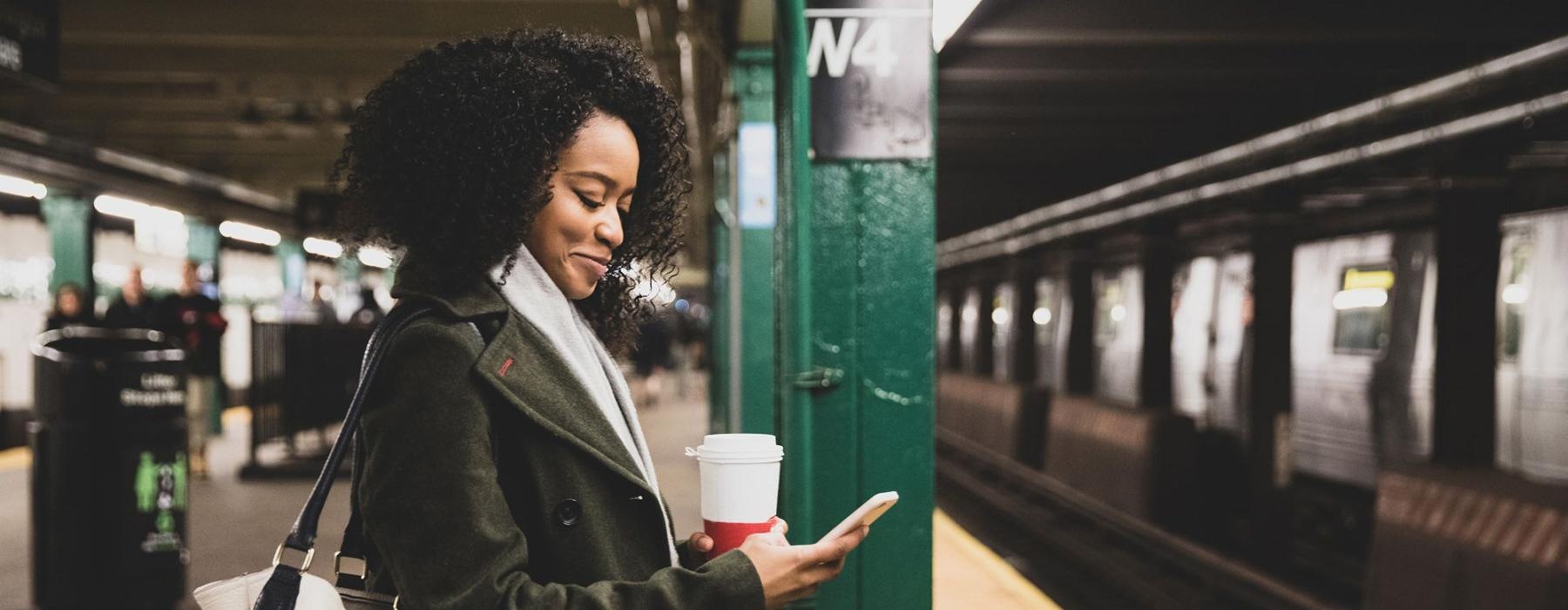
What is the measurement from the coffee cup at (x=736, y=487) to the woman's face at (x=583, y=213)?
11.1 inches

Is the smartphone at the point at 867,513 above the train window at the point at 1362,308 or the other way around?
the other way around

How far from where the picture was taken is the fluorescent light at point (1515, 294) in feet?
29.9

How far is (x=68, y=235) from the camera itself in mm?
13953

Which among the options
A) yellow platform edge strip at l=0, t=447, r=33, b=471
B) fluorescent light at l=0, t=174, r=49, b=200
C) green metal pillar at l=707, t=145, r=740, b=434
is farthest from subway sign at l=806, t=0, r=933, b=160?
fluorescent light at l=0, t=174, r=49, b=200

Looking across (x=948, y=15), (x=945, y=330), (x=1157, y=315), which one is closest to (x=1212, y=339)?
(x=1157, y=315)

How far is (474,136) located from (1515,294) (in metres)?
9.95

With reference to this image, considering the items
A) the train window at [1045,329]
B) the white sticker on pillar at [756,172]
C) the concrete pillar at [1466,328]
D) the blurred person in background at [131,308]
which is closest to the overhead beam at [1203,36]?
the concrete pillar at [1466,328]

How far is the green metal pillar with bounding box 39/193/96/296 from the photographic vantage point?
13.8 meters

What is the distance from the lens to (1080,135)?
11.8 meters

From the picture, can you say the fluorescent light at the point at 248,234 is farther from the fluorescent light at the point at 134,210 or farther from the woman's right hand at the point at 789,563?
the woman's right hand at the point at 789,563

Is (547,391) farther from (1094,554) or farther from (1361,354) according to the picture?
(1361,354)

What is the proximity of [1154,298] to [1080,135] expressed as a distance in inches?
133

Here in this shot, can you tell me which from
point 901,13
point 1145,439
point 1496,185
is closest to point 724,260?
point 1145,439

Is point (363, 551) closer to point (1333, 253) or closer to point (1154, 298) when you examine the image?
point (1333, 253)
